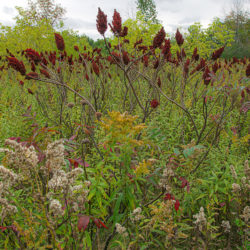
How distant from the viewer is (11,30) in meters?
10.9

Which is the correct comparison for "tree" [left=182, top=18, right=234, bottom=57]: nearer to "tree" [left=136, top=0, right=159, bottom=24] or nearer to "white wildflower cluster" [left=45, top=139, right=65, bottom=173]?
"white wildflower cluster" [left=45, top=139, right=65, bottom=173]

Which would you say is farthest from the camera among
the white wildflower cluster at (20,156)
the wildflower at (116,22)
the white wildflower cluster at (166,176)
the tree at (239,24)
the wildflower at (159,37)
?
the tree at (239,24)

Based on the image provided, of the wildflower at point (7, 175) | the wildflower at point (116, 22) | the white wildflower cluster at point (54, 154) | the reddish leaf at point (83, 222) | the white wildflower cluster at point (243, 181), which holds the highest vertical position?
the wildflower at point (116, 22)

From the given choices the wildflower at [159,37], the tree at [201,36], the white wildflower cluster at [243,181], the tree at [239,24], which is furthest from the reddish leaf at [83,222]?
the tree at [239,24]

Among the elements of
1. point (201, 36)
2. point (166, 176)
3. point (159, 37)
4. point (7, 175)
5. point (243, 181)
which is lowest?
point (243, 181)

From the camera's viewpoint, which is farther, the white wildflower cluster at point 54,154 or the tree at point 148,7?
the tree at point 148,7

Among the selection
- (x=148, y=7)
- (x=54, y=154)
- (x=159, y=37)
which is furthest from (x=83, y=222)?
(x=148, y=7)

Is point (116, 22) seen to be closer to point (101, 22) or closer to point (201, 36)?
point (101, 22)

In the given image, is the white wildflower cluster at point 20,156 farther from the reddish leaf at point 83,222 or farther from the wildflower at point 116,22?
the wildflower at point 116,22

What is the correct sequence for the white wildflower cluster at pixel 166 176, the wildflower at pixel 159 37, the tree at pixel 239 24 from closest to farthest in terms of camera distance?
the white wildflower cluster at pixel 166 176, the wildflower at pixel 159 37, the tree at pixel 239 24

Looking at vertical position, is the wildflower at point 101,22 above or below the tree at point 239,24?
below

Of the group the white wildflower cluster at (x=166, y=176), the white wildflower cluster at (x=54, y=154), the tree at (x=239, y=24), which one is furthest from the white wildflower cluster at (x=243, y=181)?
the tree at (x=239, y=24)

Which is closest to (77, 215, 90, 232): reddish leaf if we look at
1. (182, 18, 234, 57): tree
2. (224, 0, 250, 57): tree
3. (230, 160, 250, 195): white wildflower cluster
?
(230, 160, 250, 195): white wildflower cluster

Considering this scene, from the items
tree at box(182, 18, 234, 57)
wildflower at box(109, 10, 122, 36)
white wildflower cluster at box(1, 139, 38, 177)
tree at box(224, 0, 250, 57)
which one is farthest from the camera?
tree at box(224, 0, 250, 57)
